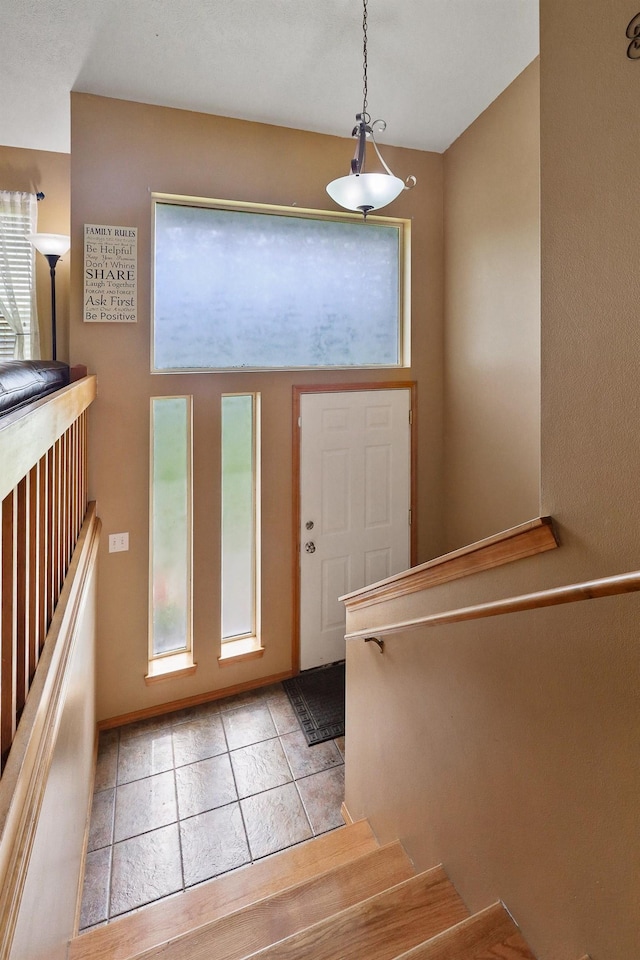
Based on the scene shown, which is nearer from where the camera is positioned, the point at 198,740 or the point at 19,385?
the point at 19,385

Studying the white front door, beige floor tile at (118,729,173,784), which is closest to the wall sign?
the white front door

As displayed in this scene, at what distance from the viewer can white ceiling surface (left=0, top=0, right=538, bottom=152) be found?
7.70ft

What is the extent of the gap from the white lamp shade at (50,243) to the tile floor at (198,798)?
2.91 meters

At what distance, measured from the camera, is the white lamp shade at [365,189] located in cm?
210

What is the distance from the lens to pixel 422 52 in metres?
2.63

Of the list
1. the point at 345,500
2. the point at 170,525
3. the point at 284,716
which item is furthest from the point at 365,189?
the point at 284,716

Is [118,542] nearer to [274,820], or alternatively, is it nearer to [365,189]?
[274,820]

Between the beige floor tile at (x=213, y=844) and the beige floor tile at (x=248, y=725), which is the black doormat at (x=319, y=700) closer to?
the beige floor tile at (x=248, y=725)

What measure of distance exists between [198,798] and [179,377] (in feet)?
7.51

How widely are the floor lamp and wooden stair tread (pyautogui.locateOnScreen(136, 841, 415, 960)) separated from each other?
3.18m

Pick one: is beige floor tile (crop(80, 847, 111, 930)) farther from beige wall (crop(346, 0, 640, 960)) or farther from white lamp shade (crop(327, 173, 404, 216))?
white lamp shade (crop(327, 173, 404, 216))

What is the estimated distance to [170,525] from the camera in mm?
3324

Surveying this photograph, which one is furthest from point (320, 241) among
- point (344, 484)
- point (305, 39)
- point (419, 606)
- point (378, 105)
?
point (419, 606)

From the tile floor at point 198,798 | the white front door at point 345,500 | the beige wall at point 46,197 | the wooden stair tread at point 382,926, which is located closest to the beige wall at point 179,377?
the white front door at point 345,500
